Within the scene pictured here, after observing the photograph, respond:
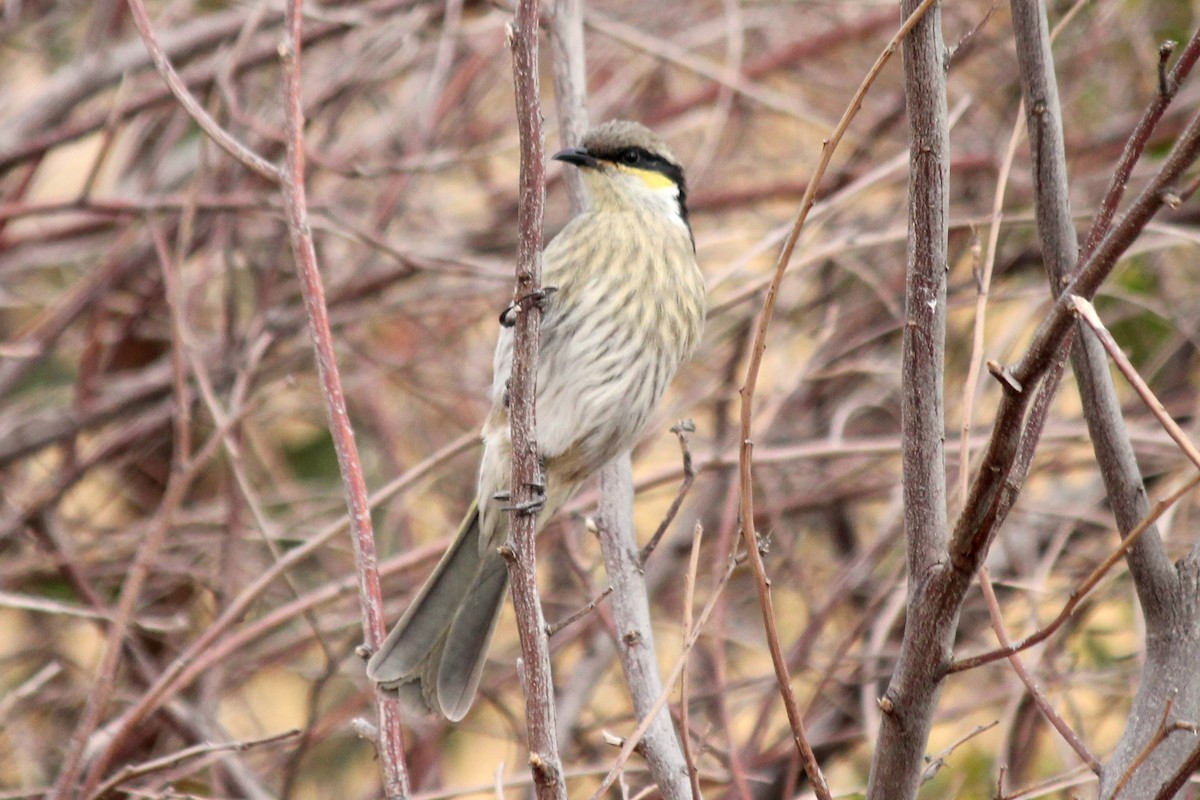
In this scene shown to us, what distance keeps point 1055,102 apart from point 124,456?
3.02 metres

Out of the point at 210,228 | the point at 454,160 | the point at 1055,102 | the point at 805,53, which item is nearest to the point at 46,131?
the point at 210,228

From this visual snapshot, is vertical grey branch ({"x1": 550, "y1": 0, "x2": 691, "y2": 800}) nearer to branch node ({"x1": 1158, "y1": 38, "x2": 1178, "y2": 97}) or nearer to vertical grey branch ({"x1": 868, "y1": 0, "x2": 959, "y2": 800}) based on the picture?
vertical grey branch ({"x1": 868, "y1": 0, "x2": 959, "y2": 800})

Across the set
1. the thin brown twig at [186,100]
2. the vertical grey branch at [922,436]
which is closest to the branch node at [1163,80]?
the vertical grey branch at [922,436]

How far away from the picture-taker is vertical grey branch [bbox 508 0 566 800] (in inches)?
61.9

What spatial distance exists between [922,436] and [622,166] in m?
1.52

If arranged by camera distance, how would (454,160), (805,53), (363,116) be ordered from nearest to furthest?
1. (454,160)
2. (805,53)
3. (363,116)

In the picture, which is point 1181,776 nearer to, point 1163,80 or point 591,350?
point 1163,80

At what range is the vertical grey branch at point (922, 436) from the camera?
1510mm

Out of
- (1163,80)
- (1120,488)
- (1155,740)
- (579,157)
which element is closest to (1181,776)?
(1155,740)

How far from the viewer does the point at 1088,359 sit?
5.87 feet

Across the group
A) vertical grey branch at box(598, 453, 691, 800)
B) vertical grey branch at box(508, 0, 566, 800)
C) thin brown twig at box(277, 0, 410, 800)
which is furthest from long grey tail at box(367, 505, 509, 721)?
vertical grey branch at box(508, 0, 566, 800)

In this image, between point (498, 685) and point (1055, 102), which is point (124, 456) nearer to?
point (498, 685)

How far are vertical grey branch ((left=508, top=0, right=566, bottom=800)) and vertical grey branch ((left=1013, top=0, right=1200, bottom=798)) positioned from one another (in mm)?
615

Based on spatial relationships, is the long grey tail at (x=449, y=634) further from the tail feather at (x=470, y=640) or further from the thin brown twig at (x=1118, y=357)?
the thin brown twig at (x=1118, y=357)
